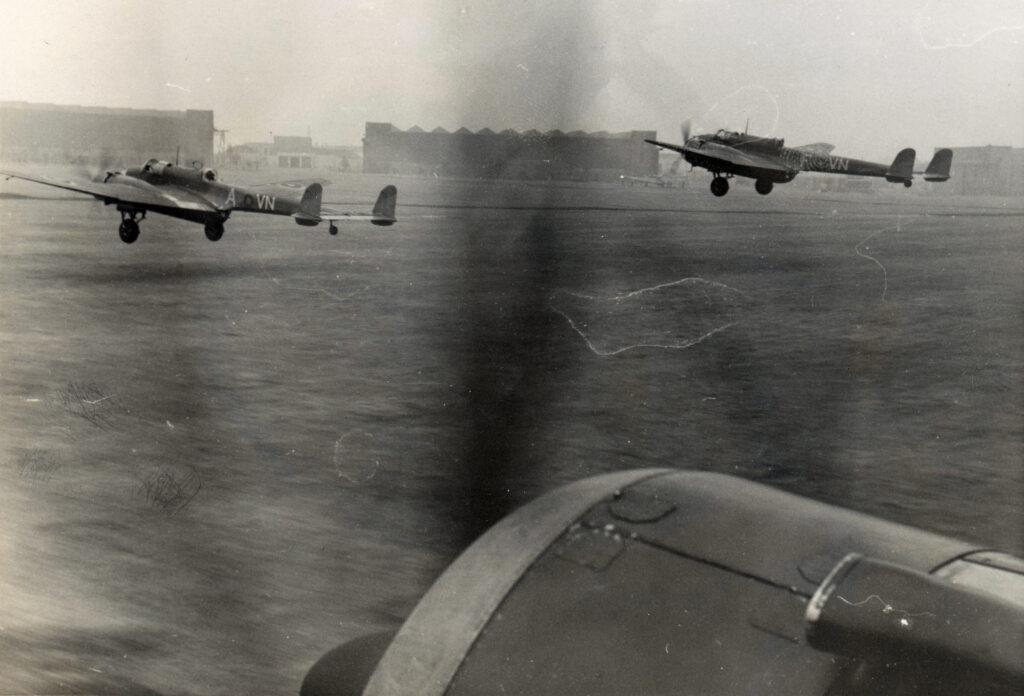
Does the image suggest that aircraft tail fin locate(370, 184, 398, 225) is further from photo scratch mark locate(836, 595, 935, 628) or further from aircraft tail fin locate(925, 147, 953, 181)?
photo scratch mark locate(836, 595, 935, 628)

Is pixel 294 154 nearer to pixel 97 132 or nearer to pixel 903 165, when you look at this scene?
pixel 97 132

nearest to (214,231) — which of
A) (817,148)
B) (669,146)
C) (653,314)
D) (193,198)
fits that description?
(193,198)

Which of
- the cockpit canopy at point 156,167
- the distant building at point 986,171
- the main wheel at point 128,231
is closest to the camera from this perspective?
the distant building at point 986,171

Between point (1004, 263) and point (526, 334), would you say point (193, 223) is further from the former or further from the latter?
point (1004, 263)

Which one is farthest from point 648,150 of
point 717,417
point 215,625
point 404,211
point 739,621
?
point 739,621

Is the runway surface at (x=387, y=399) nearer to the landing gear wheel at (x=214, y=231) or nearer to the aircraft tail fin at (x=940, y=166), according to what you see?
the landing gear wheel at (x=214, y=231)

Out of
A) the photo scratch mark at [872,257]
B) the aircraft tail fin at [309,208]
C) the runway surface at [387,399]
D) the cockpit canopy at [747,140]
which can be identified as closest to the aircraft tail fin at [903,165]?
the runway surface at [387,399]

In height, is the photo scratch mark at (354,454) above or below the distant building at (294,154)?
below
